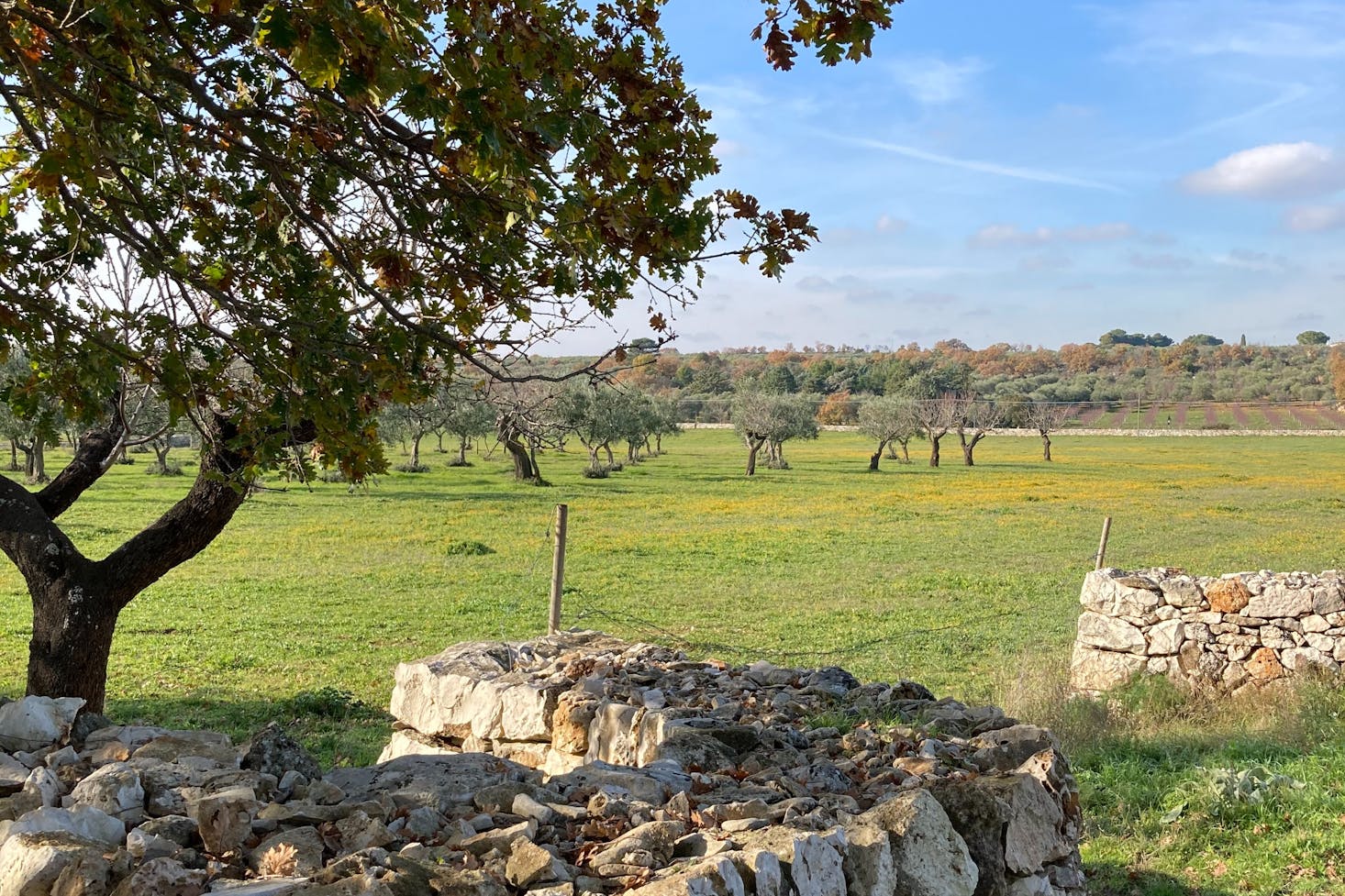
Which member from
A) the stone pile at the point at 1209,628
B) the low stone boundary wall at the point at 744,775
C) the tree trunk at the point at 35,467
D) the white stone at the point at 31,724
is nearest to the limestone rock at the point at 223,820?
the low stone boundary wall at the point at 744,775

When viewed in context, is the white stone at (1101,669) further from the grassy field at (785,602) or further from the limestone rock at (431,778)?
the limestone rock at (431,778)

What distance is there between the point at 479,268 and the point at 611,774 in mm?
2857

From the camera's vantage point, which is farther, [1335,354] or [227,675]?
[1335,354]

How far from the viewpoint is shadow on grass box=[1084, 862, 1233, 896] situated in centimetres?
617

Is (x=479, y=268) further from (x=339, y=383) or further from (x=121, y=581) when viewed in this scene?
(x=121, y=581)

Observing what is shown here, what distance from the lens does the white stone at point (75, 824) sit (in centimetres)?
361

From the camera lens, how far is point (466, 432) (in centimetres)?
4719

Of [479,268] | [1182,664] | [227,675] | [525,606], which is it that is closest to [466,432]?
[525,606]

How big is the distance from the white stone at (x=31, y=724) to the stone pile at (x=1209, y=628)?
9.89 m

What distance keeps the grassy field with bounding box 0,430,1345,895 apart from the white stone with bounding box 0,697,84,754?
4.53 m

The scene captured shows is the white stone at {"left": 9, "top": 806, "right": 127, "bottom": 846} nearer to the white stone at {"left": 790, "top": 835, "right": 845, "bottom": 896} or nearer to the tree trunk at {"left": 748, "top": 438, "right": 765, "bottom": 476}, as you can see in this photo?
the white stone at {"left": 790, "top": 835, "right": 845, "bottom": 896}

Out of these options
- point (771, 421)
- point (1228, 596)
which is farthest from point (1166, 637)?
point (771, 421)

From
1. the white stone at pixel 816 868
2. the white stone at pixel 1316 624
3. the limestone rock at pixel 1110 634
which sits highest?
the white stone at pixel 816 868

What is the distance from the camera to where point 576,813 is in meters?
4.38
